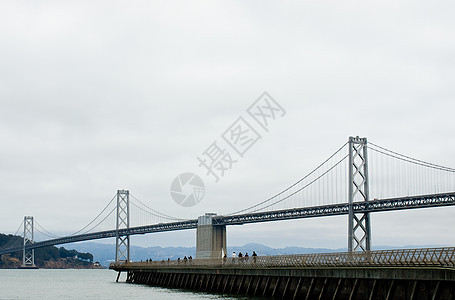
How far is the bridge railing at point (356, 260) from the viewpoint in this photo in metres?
33.2

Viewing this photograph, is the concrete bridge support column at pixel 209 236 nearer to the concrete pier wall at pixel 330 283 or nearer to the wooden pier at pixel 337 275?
the concrete pier wall at pixel 330 283

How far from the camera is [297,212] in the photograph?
116 m

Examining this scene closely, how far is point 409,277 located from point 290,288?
39.0 ft

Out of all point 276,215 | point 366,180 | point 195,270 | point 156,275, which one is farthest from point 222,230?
point 195,270

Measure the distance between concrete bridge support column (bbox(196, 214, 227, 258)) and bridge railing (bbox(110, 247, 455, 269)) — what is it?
2713 inches

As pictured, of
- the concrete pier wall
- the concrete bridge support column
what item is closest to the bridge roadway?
the concrete bridge support column

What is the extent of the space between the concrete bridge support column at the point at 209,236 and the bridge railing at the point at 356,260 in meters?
68.9

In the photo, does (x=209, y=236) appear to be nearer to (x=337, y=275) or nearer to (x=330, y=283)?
(x=330, y=283)

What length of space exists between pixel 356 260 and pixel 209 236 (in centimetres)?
9150

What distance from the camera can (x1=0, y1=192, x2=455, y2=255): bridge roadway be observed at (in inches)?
3627

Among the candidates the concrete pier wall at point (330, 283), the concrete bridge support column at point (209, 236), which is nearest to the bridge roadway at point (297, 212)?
the concrete bridge support column at point (209, 236)

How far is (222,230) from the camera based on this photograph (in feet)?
431

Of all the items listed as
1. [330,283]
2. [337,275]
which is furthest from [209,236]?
[337,275]

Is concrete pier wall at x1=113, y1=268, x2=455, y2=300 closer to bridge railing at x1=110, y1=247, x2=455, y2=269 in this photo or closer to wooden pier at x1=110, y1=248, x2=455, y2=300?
wooden pier at x1=110, y1=248, x2=455, y2=300
